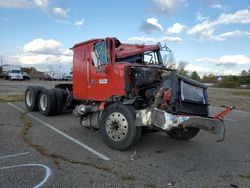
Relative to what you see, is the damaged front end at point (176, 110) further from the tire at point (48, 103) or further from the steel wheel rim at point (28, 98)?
the steel wheel rim at point (28, 98)

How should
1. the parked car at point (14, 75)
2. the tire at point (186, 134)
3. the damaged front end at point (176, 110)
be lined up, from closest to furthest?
1. the damaged front end at point (176, 110)
2. the tire at point (186, 134)
3. the parked car at point (14, 75)

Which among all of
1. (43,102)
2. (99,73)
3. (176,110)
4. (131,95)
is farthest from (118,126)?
(43,102)

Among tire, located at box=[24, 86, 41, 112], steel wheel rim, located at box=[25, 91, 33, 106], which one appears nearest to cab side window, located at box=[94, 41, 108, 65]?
tire, located at box=[24, 86, 41, 112]

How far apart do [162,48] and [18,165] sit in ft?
15.5

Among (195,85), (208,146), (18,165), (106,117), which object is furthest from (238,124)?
(18,165)

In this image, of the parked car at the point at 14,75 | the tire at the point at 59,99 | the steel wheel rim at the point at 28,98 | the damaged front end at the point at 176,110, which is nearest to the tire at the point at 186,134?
the damaged front end at the point at 176,110

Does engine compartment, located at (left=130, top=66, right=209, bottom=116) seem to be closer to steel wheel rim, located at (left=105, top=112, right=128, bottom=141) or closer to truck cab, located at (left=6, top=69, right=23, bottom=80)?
steel wheel rim, located at (left=105, top=112, right=128, bottom=141)

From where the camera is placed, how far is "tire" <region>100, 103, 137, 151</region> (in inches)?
253

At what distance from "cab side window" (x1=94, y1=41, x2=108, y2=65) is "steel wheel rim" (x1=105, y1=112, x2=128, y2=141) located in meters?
1.44

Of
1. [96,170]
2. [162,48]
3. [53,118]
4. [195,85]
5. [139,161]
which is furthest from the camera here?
[53,118]

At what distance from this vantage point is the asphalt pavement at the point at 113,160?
4.90 meters

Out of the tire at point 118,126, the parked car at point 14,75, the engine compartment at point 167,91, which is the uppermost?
the parked car at point 14,75

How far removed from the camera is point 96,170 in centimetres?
534

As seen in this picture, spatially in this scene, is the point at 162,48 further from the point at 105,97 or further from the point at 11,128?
the point at 11,128
